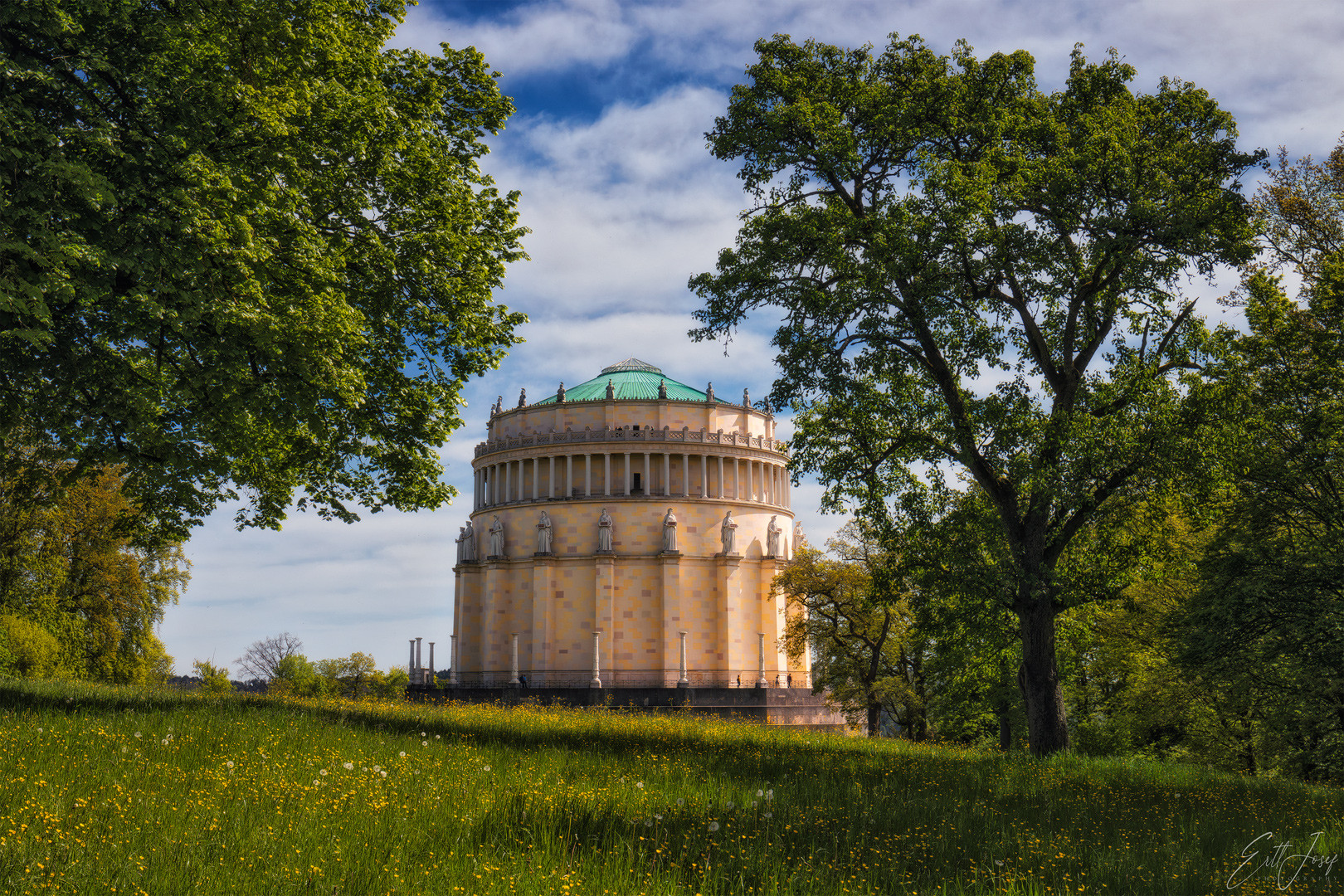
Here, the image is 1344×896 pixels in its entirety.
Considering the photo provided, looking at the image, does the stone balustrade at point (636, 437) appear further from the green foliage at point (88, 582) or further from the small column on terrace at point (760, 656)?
the green foliage at point (88, 582)

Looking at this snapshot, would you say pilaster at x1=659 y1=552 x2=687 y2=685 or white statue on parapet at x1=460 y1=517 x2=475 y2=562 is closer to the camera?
pilaster at x1=659 y1=552 x2=687 y2=685

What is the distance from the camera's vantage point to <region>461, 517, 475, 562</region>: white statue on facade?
74.4 m

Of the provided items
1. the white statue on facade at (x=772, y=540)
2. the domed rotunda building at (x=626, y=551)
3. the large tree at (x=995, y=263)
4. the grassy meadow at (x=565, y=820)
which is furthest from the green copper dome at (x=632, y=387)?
the grassy meadow at (x=565, y=820)

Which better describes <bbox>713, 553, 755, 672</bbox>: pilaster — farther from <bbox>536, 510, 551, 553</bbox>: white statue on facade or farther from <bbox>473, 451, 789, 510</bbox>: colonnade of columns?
<bbox>536, 510, 551, 553</bbox>: white statue on facade

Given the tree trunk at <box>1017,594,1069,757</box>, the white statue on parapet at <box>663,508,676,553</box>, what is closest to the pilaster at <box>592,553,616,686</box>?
the white statue on parapet at <box>663,508,676,553</box>

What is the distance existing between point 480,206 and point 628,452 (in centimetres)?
4944

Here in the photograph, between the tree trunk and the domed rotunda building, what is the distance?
147 ft

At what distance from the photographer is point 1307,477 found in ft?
70.1

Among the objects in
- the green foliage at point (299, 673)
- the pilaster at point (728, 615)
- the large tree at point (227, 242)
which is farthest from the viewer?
the green foliage at point (299, 673)

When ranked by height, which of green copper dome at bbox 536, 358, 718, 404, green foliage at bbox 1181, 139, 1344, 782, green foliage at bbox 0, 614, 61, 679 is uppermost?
green copper dome at bbox 536, 358, 718, 404

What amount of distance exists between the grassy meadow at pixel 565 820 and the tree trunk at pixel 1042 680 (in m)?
4.78

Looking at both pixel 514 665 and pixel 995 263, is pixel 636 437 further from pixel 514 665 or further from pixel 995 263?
pixel 995 263

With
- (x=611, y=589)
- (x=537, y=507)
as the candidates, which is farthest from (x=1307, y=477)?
(x=537, y=507)

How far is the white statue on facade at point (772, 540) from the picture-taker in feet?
234
